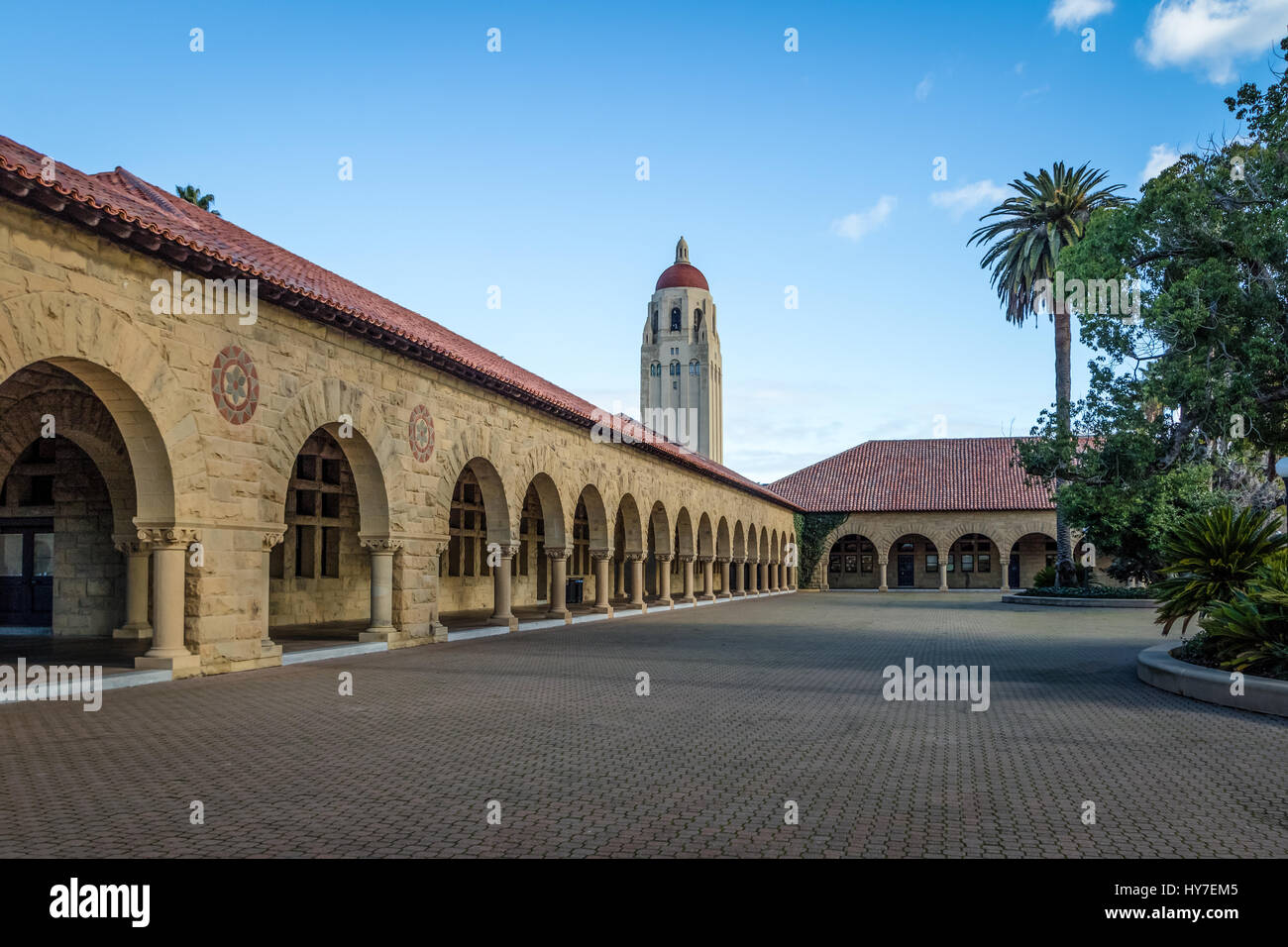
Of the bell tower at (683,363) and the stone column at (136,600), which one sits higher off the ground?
the bell tower at (683,363)

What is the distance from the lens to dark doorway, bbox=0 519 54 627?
16.5 metres

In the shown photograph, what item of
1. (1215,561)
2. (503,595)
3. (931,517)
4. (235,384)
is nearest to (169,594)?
(235,384)

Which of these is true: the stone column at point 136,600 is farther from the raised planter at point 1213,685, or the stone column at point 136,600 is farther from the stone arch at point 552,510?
the raised planter at point 1213,685

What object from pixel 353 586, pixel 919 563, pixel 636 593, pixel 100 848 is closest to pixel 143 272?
pixel 100 848

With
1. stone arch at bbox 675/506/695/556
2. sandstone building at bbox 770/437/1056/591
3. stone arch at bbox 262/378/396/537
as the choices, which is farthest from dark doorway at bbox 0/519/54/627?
sandstone building at bbox 770/437/1056/591

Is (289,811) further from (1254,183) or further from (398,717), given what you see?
(1254,183)

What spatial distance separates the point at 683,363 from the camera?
253ft

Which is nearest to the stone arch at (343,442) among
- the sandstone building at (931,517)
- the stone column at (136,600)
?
the stone column at (136,600)

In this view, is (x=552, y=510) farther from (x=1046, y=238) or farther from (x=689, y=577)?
(x=1046, y=238)

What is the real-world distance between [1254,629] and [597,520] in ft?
50.7

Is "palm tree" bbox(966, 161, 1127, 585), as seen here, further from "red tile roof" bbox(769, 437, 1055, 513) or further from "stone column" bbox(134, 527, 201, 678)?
"stone column" bbox(134, 527, 201, 678)

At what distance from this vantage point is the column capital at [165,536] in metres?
10.7

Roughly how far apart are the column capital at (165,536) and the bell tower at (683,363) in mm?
64173

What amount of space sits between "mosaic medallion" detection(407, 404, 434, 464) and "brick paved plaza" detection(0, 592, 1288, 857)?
4.29 m
